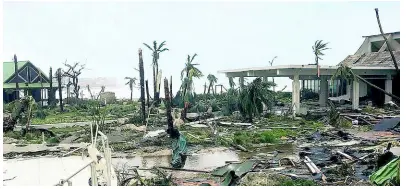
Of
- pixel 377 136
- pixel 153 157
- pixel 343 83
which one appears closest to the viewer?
pixel 153 157

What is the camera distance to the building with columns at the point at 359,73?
2120cm

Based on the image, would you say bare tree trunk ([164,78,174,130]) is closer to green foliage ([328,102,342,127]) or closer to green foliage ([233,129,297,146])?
green foliage ([233,129,297,146])


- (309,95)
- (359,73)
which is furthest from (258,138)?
(309,95)

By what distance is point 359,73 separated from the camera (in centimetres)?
2281

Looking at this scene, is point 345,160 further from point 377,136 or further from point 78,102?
point 78,102

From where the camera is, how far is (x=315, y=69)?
68.5 ft

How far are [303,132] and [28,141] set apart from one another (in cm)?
949

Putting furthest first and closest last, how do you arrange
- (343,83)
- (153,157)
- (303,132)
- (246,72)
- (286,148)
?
(343,83) < (246,72) < (303,132) < (286,148) < (153,157)

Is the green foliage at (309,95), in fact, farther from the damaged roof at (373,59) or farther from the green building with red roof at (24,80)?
the green building with red roof at (24,80)

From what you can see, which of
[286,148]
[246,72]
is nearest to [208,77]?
[246,72]

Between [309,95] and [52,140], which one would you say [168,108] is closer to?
[52,140]

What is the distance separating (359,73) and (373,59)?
127 inches

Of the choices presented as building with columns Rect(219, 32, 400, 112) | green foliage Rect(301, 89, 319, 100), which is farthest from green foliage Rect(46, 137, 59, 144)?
green foliage Rect(301, 89, 319, 100)

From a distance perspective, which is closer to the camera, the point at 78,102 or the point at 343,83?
the point at 343,83
